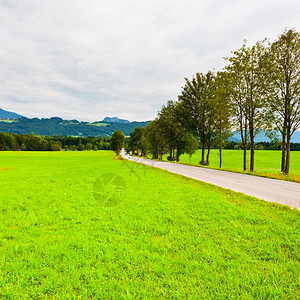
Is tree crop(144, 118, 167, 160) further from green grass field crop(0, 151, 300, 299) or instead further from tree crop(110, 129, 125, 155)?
green grass field crop(0, 151, 300, 299)

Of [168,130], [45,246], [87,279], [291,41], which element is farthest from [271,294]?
[168,130]

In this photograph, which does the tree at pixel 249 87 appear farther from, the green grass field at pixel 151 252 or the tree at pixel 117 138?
the tree at pixel 117 138

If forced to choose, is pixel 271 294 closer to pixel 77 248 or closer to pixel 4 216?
pixel 77 248

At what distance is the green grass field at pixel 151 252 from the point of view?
129 inches

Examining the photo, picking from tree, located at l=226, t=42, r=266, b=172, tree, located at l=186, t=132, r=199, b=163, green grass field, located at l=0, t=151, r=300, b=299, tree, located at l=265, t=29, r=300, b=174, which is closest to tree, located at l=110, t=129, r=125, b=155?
tree, located at l=186, t=132, r=199, b=163

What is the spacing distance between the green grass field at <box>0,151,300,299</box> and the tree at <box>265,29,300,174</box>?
56.8 ft

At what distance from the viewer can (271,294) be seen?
3.08 metres

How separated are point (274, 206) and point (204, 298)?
629 cm

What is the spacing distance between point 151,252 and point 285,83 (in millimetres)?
24320

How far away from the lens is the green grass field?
129 inches

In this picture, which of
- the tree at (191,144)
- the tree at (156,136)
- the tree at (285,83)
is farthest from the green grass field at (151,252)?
the tree at (156,136)

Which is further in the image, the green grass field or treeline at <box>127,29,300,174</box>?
treeline at <box>127,29,300,174</box>

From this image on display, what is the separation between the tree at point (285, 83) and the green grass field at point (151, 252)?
17.3m

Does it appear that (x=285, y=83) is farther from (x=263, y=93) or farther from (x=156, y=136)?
(x=156, y=136)
